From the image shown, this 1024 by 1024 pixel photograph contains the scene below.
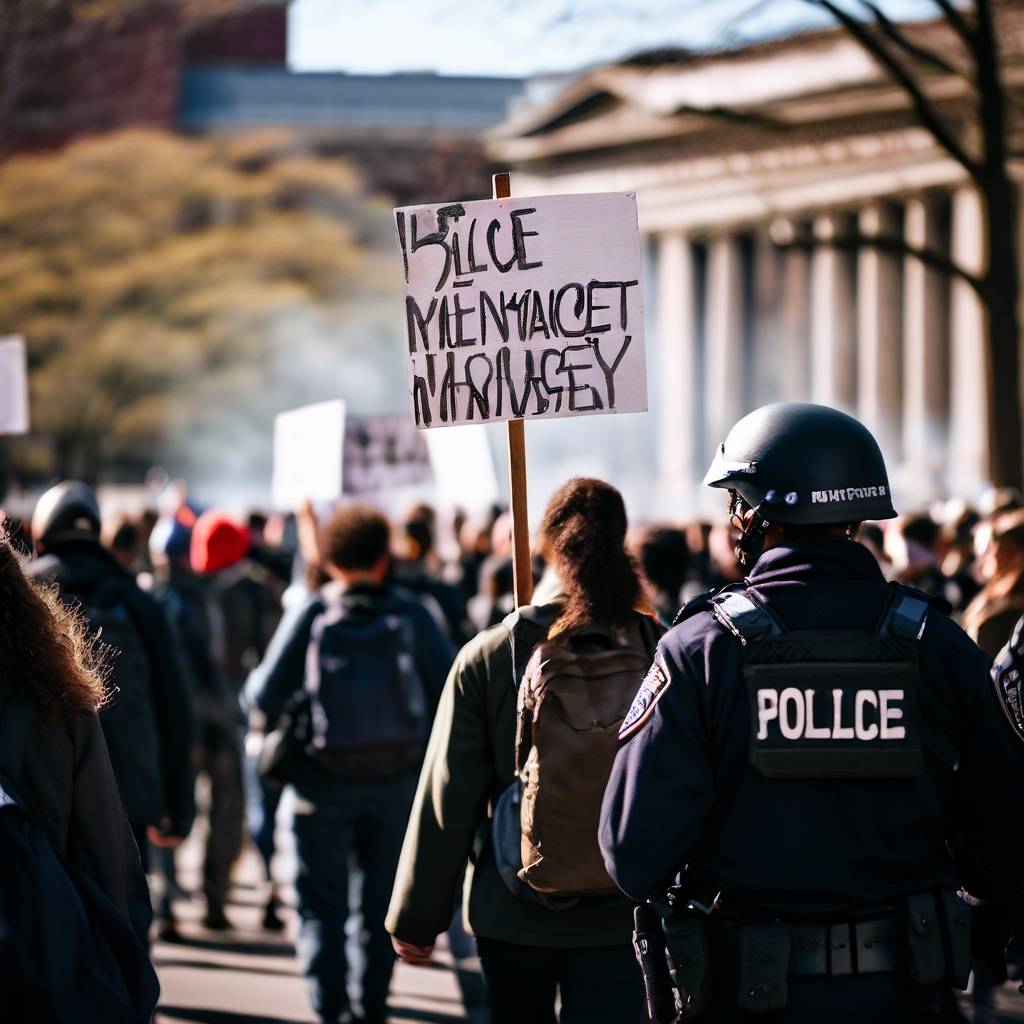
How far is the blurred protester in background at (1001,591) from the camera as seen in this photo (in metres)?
6.62

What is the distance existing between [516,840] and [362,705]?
219cm

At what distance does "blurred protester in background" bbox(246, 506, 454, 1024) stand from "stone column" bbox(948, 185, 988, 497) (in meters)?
33.9

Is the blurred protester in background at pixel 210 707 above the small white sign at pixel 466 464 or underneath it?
underneath

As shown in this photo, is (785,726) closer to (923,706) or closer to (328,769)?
(923,706)

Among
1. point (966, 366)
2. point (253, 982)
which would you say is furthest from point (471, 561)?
point (966, 366)

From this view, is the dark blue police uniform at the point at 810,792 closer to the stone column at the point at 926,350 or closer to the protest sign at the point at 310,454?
the protest sign at the point at 310,454

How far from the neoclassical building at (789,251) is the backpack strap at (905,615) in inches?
1303

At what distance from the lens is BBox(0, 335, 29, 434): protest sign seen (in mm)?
9141

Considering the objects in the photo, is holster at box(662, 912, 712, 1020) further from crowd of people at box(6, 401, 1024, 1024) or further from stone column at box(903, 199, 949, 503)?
stone column at box(903, 199, 949, 503)

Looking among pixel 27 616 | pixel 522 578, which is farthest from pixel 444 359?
pixel 27 616

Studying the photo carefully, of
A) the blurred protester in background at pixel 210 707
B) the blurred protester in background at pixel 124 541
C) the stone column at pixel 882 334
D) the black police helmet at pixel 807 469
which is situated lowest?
the blurred protester in background at pixel 210 707

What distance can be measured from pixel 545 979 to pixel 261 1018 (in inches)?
121

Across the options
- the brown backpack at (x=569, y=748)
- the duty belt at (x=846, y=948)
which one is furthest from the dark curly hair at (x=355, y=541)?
the duty belt at (x=846, y=948)

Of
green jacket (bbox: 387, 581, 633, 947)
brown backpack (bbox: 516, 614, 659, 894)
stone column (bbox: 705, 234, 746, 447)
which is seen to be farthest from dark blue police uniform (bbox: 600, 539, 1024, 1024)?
stone column (bbox: 705, 234, 746, 447)
